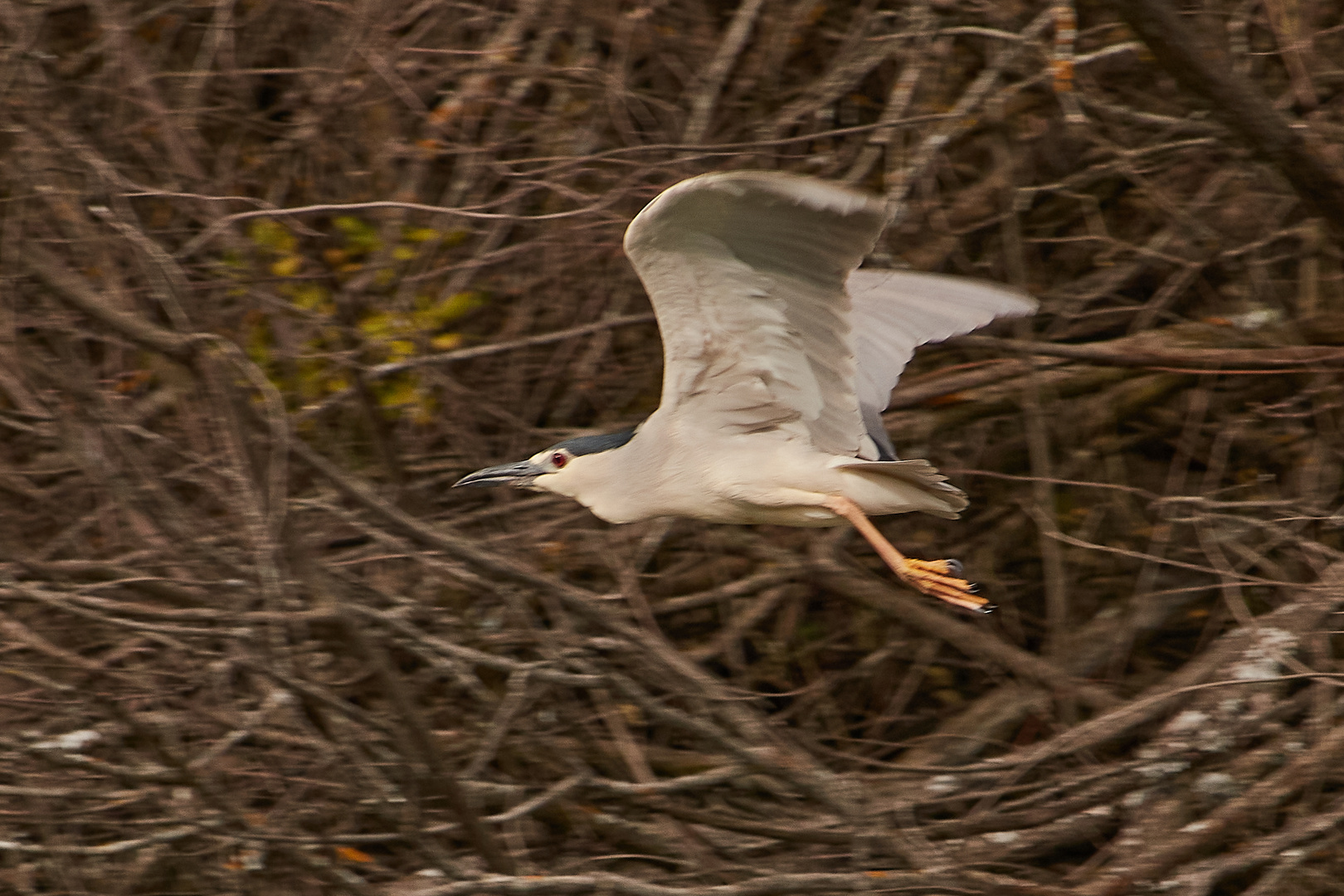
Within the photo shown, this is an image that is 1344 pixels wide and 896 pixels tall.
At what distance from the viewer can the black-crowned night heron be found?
2975 mm

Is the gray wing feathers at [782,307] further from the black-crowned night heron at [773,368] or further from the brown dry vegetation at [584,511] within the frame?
the brown dry vegetation at [584,511]

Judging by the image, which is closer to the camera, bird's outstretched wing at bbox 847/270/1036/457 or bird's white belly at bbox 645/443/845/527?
bird's white belly at bbox 645/443/845/527

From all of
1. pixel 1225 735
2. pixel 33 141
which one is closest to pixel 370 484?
pixel 33 141

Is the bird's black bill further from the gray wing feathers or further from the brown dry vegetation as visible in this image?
the gray wing feathers

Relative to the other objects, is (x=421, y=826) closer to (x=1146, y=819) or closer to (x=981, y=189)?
(x=1146, y=819)

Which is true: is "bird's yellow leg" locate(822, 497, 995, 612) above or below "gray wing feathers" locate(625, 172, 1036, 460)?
below

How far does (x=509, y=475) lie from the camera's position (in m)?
3.86

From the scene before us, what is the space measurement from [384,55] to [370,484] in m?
1.30

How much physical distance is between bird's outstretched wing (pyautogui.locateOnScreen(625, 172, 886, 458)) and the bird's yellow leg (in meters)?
0.19

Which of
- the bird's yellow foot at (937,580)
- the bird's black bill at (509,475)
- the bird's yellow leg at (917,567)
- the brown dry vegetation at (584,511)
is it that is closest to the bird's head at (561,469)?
the bird's black bill at (509,475)

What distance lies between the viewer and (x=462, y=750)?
418 cm

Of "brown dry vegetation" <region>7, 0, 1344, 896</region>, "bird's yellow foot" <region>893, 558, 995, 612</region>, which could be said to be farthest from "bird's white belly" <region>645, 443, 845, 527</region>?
"brown dry vegetation" <region>7, 0, 1344, 896</region>

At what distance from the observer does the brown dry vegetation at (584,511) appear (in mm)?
3639

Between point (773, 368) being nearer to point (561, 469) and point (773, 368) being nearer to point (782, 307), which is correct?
point (782, 307)
